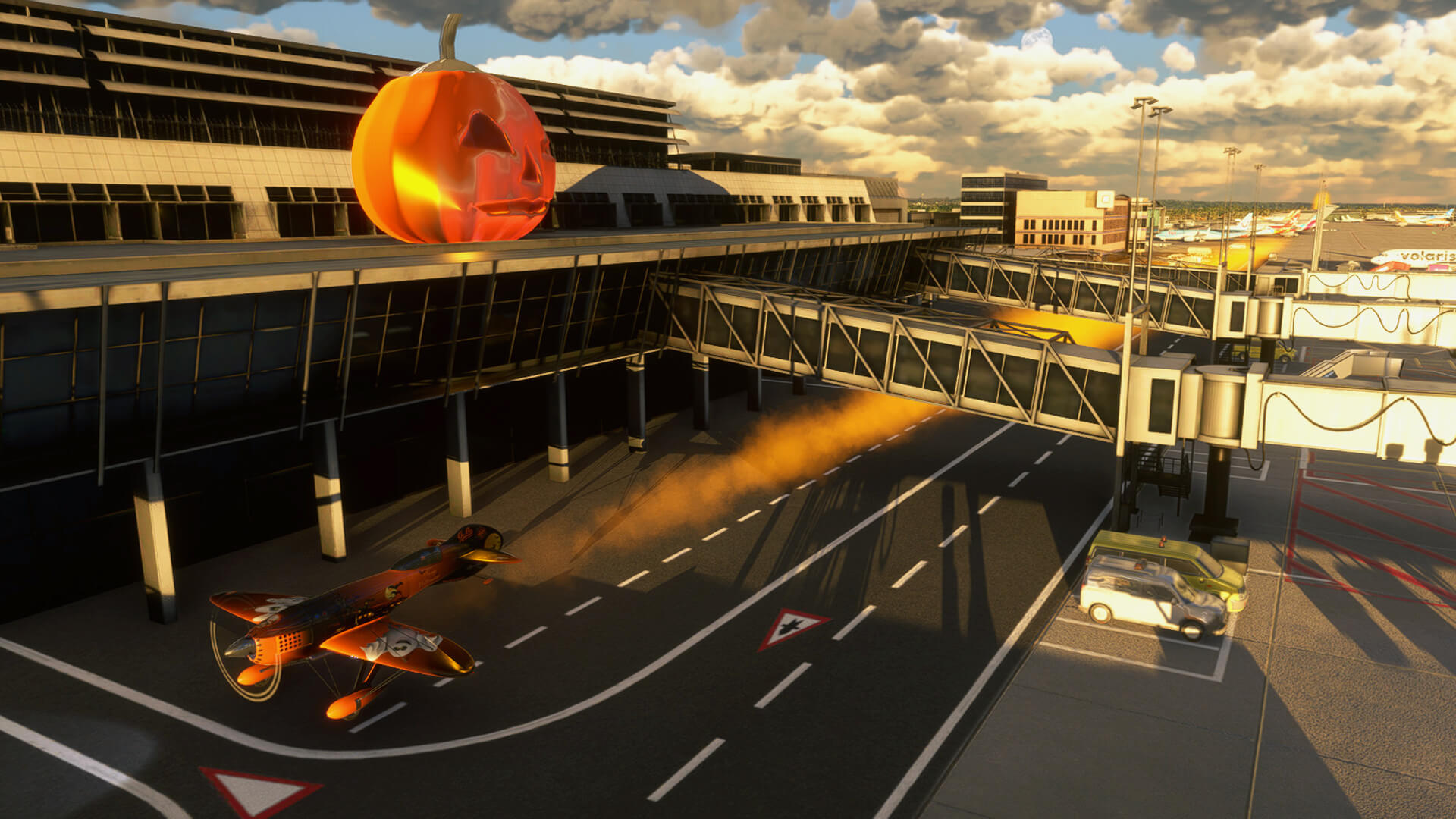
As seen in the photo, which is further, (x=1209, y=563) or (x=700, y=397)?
(x=700, y=397)

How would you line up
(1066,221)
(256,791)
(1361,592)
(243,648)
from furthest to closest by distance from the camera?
(1066,221) → (1361,592) → (243,648) → (256,791)

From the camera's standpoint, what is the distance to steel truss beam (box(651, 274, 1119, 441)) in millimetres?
33750

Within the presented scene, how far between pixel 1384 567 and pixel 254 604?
119 feet

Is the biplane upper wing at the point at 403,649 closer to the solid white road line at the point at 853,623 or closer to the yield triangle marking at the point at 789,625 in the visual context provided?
the yield triangle marking at the point at 789,625

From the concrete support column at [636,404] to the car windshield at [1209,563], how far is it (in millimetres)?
26467

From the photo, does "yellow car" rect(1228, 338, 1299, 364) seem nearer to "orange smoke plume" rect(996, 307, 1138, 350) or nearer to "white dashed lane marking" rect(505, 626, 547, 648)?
"orange smoke plume" rect(996, 307, 1138, 350)

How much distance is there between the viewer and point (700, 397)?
4966 centimetres

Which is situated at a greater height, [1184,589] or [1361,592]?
[1184,589]

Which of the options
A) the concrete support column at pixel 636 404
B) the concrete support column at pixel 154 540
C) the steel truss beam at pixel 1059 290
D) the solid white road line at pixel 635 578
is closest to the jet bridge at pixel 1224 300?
the steel truss beam at pixel 1059 290

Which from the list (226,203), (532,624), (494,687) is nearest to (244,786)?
(494,687)

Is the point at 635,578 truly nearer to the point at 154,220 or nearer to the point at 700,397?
the point at 700,397

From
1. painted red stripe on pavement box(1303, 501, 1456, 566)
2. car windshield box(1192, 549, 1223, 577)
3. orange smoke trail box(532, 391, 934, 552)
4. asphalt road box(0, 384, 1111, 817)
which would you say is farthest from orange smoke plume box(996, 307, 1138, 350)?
car windshield box(1192, 549, 1223, 577)

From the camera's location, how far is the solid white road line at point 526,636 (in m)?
25.1

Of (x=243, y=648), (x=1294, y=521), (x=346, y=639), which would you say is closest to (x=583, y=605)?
(x=346, y=639)
